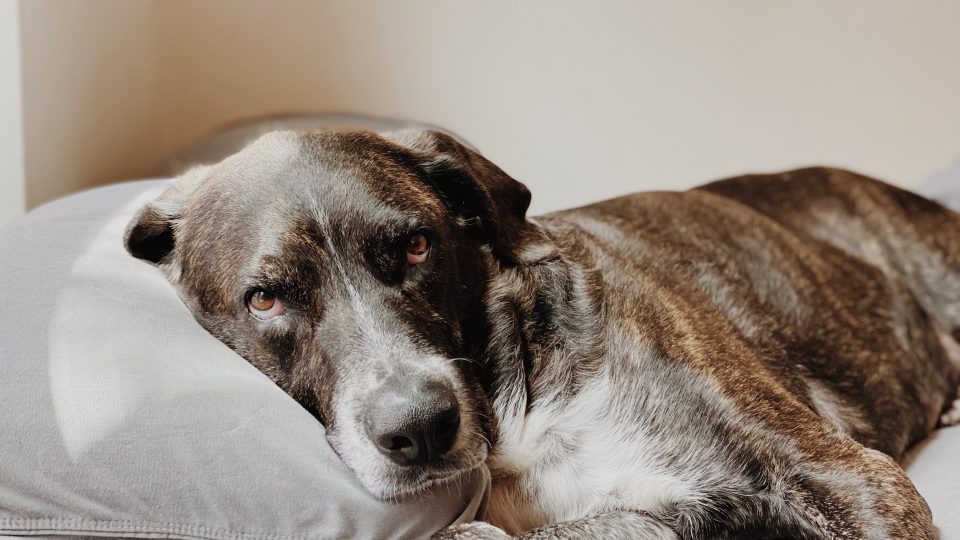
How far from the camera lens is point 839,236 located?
12.6 ft

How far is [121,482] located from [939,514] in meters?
2.02

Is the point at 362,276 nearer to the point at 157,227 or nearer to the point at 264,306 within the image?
the point at 264,306

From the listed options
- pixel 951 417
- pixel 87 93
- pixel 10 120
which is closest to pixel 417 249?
pixel 10 120

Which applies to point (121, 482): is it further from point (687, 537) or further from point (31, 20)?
point (31, 20)

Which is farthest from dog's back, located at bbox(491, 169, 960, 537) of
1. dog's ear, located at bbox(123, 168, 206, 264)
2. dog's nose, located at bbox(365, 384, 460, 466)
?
dog's ear, located at bbox(123, 168, 206, 264)

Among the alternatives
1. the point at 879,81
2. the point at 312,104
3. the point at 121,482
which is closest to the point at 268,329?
the point at 121,482

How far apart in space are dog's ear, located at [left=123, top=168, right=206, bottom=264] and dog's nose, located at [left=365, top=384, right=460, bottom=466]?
88 centimetres

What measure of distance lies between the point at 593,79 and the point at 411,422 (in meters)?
3.79

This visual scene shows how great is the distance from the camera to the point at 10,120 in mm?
3592

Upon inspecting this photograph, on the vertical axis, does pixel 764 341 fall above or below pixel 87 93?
above

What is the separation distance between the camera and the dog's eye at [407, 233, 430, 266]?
2.24m

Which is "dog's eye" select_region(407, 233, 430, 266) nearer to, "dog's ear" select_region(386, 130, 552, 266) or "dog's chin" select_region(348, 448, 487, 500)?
"dog's ear" select_region(386, 130, 552, 266)

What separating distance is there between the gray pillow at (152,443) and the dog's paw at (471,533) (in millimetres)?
26

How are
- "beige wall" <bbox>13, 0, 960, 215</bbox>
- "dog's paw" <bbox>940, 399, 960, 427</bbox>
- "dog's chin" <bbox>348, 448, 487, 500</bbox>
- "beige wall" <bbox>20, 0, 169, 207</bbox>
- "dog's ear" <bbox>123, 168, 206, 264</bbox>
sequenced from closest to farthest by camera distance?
"dog's chin" <bbox>348, 448, 487, 500</bbox>, "dog's ear" <bbox>123, 168, 206, 264</bbox>, "dog's paw" <bbox>940, 399, 960, 427</bbox>, "beige wall" <bbox>20, 0, 169, 207</bbox>, "beige wall" <bbox>13, 0, 960, 215</bbox>
